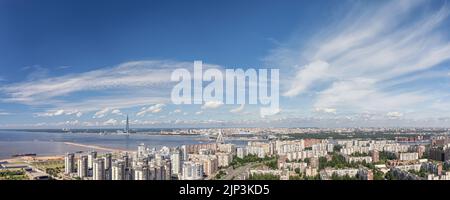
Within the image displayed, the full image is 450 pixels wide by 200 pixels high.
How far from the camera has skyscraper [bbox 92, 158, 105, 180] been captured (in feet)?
8.75

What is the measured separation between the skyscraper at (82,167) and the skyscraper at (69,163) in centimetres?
6

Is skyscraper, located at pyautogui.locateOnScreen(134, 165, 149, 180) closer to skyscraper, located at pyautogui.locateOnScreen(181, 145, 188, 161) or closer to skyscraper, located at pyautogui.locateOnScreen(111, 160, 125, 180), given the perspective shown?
skyscraper, located at pyautogui.locateOnScreen(111, 160, 125, 180)

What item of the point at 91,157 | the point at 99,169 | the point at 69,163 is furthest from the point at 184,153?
the point at 69,163

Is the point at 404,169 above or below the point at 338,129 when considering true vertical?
below

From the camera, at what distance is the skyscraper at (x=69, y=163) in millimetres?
2857

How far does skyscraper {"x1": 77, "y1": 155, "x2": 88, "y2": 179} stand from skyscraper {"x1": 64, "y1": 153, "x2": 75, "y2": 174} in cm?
6

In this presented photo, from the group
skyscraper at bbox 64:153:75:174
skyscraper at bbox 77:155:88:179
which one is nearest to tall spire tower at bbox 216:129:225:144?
skyscraper at bbox 77:155:88:179

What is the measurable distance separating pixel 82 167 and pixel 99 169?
0.19 m

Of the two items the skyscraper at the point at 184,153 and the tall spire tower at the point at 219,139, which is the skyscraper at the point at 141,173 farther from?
the tall spire tower at the point at 219,139

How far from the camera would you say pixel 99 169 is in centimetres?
282

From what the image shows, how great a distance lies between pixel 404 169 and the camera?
2787 mm
